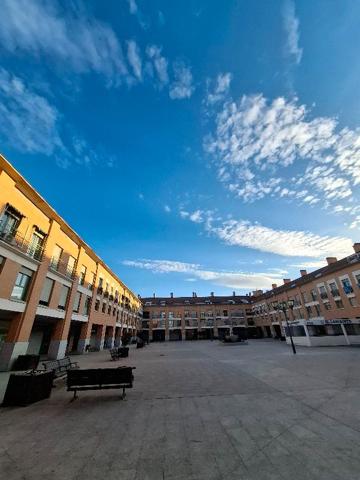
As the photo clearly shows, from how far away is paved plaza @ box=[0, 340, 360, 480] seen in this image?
3619mm

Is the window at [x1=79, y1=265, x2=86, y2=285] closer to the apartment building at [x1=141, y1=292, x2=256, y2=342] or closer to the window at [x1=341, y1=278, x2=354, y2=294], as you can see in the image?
the window at [x1=341, y1=278, x2=354, y2=294]

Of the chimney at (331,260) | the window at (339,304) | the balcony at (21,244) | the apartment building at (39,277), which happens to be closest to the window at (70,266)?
the apartment building at (39,277)

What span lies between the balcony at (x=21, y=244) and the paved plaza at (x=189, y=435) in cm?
931

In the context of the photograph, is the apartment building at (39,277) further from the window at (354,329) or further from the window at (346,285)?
the window at (354,329)

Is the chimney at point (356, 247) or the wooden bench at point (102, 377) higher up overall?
the chimney at point (356, 247)

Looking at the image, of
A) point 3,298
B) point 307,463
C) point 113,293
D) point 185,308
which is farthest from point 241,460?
point 185,308

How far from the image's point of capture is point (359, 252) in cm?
3130

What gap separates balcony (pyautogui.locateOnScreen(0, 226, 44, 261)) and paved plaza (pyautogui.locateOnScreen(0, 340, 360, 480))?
366 inches

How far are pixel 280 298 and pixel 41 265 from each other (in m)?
47.0

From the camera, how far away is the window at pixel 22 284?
14091mm

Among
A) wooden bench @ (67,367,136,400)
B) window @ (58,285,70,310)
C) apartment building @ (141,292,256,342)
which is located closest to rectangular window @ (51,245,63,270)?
window @ (58,285,70,310)

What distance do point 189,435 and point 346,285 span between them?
119 feet

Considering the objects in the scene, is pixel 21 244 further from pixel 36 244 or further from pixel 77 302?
pixel 77 302

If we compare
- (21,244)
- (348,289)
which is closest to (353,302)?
(348,289)
